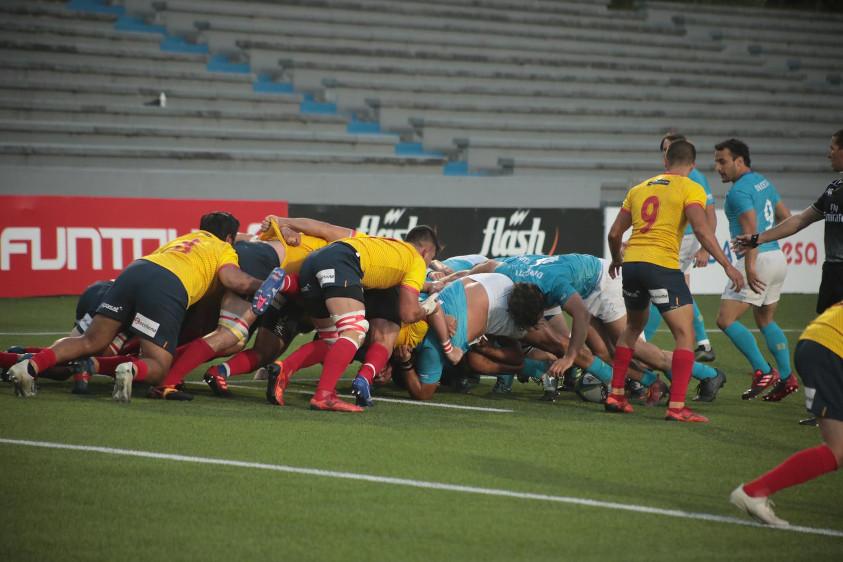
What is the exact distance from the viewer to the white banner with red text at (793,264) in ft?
64.3

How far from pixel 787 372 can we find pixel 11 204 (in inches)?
429

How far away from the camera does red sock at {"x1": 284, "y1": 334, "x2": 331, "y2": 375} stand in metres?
8.83

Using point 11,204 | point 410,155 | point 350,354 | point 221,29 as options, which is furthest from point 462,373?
point 221,29

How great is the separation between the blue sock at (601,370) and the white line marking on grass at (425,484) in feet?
11.1

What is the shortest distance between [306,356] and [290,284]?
0.65 meters

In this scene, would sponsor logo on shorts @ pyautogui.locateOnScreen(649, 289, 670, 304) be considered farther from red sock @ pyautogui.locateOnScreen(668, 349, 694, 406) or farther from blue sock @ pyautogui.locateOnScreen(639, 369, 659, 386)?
blue sock @ pyautogui.locateOnScreen(639, 369, 659, 386)

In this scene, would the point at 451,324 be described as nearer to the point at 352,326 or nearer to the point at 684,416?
the point at 352,326

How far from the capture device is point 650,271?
8250mm

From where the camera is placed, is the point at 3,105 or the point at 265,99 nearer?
the point at 3,105

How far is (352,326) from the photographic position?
8.34 metres

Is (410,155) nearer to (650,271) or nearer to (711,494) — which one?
(650,271)

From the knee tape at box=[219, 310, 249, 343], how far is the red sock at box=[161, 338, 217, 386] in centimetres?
21

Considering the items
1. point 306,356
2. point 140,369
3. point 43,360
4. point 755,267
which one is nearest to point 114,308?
point 140,369

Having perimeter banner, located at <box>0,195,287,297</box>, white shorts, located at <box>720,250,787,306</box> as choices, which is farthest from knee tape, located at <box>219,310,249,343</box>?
perimeter banner, located at <box>0,195,287,297</box>
